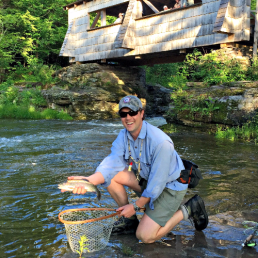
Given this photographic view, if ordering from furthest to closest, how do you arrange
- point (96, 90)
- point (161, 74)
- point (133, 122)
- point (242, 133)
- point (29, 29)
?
point (161, 74) < point (29, 29) < point (96, 90) < point (242, 133) < point (133, 122)

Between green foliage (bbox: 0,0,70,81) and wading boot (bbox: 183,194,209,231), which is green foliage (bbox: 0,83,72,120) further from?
wading boot (bbox: 183,194,209,231)

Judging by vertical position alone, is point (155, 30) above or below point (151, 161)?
above

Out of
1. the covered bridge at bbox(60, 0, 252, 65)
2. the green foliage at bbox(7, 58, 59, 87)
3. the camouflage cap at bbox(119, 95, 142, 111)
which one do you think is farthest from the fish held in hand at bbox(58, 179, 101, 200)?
the green foliage at bbox(7, 58, 59, 87)

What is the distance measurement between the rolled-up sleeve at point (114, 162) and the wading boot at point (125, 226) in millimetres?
534

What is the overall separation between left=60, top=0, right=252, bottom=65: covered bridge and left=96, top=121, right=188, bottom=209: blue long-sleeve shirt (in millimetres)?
10223

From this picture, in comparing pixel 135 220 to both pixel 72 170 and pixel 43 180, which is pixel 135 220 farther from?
pixel 72 170

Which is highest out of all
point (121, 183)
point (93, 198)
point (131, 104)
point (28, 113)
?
point (131, 104)

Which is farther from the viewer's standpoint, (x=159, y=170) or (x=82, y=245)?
(x=159, y=170)

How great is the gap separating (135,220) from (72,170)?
10.3ft

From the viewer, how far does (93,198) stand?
4.93 metres

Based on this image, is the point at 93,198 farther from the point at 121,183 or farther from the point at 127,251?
the point at 127,251

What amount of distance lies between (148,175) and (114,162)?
441mm

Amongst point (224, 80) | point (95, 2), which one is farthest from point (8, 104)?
point (224, 80)

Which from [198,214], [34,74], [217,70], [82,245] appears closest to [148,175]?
[198,214]
